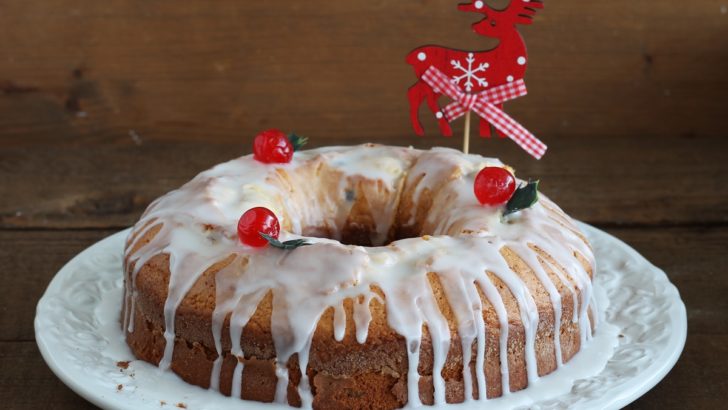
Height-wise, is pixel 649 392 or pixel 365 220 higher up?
pixel 365 220

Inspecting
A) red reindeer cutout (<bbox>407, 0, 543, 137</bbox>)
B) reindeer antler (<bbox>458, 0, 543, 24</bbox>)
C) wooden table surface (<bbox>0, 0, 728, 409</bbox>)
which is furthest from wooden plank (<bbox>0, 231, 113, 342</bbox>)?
reindeer antler (<bbox>458, 0, 543, 24</bbox>)

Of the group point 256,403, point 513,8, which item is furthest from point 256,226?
point 513,8

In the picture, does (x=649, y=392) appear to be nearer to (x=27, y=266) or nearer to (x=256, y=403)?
(x=256, y=403)

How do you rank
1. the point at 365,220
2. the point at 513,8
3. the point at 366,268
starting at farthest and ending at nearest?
the point at 365,220
the point at 513,8
the point at 366,268

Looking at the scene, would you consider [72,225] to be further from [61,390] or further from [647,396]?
[647,396]

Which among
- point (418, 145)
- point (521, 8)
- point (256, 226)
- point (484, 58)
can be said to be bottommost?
point (418, 145)

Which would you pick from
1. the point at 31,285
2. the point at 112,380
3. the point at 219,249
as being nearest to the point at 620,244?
the point at 219,249
